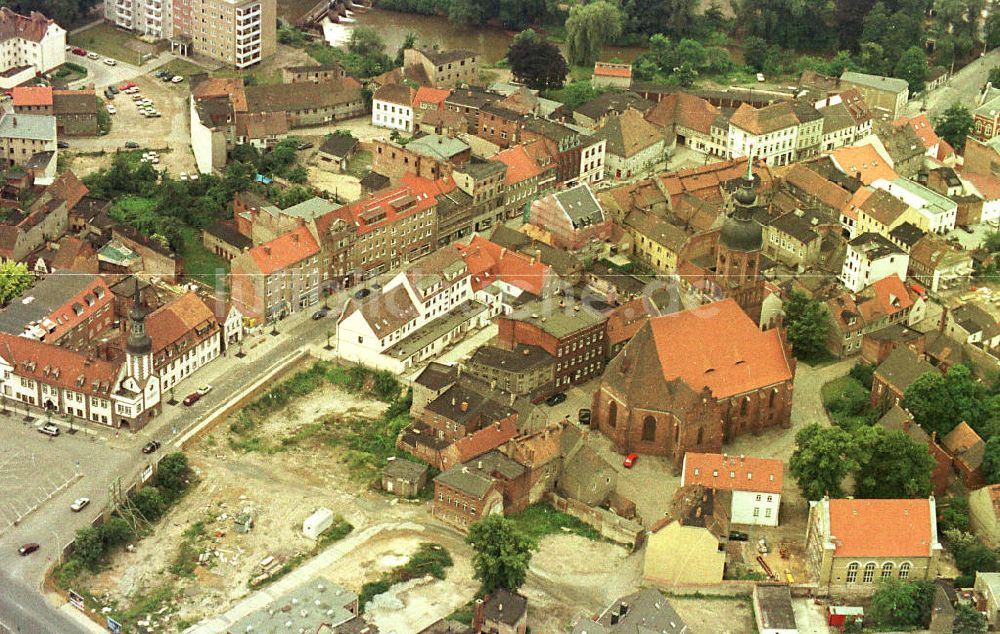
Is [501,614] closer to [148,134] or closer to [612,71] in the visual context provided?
[148,134]

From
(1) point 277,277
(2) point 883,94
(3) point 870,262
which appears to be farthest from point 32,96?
(2) point 883,94

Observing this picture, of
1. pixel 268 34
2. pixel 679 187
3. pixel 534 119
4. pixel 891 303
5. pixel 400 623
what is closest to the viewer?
pixel 400 623

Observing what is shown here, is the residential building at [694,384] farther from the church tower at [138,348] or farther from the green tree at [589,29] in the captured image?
the green tree at [589,29]

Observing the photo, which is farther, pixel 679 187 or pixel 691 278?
pixel 679 187

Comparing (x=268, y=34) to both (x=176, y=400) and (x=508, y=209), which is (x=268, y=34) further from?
(x=176, y=400)

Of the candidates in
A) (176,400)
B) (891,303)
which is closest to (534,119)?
(891,303)
